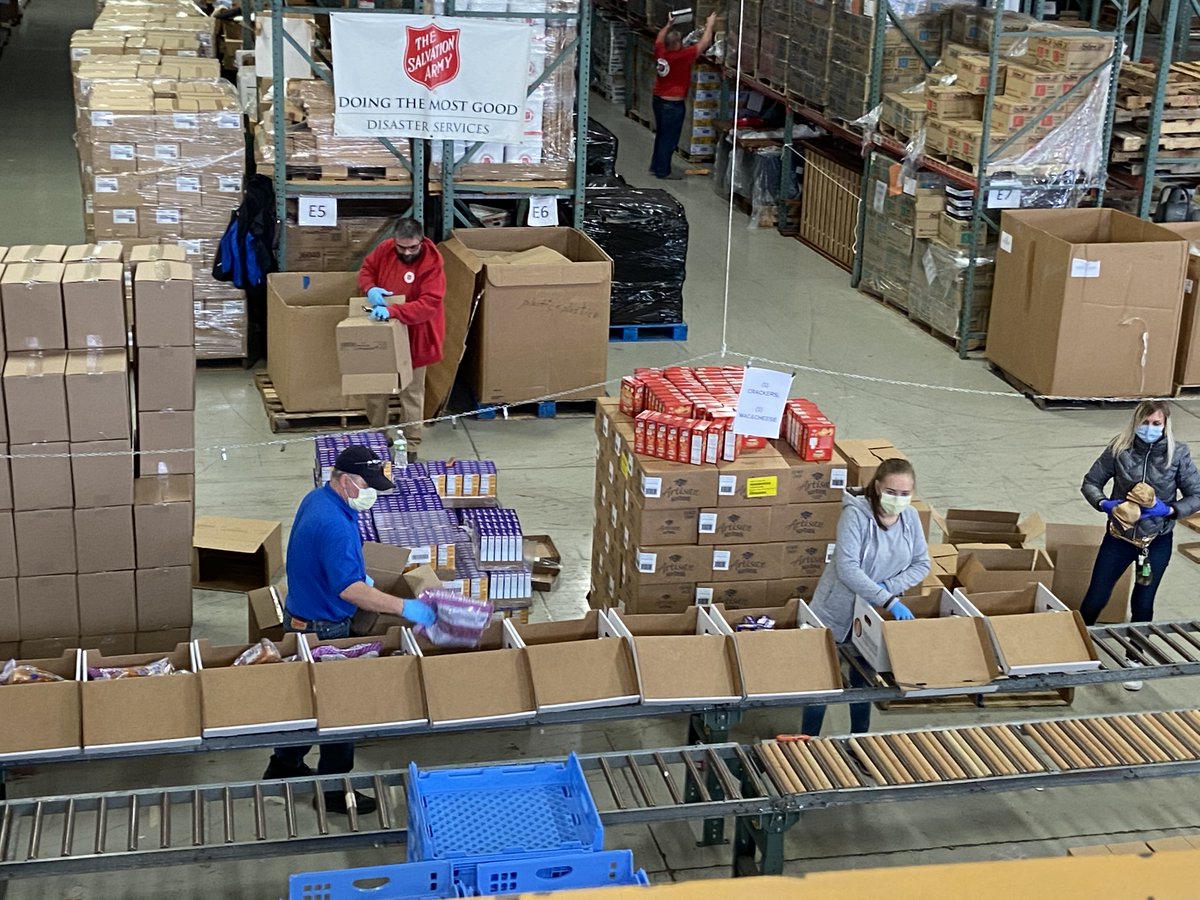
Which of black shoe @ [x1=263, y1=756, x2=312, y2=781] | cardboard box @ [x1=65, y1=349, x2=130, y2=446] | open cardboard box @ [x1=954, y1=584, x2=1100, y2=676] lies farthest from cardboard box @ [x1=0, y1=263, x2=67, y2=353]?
open cardboard box @ [x1=954, y1=584, x2=1100, y2=676]

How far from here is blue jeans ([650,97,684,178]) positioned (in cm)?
1812

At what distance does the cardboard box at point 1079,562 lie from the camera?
8094 mm

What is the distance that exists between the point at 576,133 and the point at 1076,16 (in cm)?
660

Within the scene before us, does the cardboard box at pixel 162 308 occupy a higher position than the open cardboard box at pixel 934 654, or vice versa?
the cardboard box at pixel 162 308

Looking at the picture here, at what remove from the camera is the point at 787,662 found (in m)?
6.46

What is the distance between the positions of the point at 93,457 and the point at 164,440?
1.11 feet

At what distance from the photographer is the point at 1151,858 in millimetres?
1755

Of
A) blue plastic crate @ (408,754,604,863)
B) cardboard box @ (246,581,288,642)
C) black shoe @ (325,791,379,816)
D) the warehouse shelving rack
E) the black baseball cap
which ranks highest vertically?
the warehouse shelving rack

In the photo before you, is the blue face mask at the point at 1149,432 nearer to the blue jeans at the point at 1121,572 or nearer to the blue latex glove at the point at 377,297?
the blue jeans at the point at 1121,572

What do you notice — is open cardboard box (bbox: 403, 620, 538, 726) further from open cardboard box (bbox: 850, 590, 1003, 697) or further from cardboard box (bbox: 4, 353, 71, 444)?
cardboard box (bbox: 4, 353, 71, 444)

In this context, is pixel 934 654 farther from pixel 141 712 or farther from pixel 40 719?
pixel 40 719

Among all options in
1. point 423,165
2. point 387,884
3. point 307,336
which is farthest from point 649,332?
point 387,884

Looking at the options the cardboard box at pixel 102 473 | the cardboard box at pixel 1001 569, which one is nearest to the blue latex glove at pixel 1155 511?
the cardboard box at pixel 1001 569

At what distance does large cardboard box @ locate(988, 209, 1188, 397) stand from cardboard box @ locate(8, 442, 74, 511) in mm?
7033
